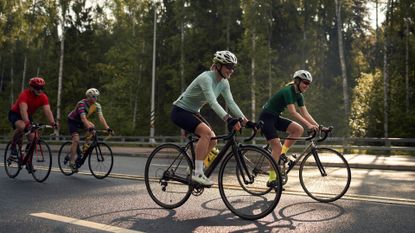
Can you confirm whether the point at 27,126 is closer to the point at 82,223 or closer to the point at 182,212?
the point at 82,223

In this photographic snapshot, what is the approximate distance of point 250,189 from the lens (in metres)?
6.10

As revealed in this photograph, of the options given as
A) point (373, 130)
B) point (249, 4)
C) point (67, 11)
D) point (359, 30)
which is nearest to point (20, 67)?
point (67, 11)

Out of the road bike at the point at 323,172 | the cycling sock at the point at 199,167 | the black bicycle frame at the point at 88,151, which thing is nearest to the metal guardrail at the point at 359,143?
the road bike at the point at 323,172

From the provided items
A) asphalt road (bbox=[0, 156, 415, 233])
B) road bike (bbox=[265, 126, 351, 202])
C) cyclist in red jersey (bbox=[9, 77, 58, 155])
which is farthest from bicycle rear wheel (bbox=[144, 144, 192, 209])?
cyclist in red jersey (bbox=[9, 77, 58, 155])

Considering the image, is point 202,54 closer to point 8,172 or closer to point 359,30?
point 359,30

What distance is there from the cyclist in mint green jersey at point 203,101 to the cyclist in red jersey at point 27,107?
148 inches

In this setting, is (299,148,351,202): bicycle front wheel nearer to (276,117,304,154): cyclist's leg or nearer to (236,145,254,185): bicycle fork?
(276,117,304,154): cyclist's leg

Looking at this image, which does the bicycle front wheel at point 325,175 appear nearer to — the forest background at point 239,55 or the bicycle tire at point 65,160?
the bicycle tire at point 65,160

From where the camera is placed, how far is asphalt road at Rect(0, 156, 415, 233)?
4918mm

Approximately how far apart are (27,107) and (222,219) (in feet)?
17.9

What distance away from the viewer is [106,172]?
975 centimetres

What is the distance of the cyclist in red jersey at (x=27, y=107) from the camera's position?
884cm

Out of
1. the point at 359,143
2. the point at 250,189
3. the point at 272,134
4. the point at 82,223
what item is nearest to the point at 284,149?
the point at 272,134

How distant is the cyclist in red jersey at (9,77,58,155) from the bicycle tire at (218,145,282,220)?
4448 millimetres
